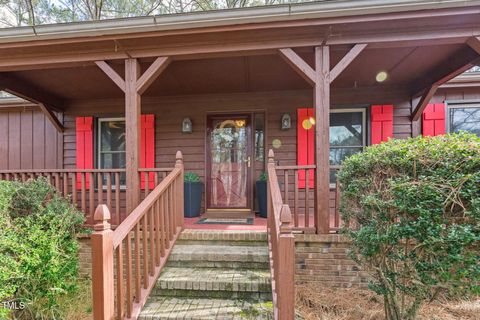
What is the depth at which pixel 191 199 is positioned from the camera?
432 cm

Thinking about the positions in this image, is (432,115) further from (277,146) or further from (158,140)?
(158,140)

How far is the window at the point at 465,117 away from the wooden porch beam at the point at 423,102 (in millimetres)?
654

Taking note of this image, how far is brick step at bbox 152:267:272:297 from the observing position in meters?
2.33

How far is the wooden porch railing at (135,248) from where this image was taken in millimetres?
1777

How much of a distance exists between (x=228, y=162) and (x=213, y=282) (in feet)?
8.52

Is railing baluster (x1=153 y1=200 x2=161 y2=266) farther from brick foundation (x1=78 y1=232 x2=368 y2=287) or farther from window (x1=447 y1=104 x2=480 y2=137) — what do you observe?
window (x1=447 y1=104 x2=480 y2=137)

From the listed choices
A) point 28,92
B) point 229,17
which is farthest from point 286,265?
point 28,92

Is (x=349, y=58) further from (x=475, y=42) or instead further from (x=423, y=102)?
(x=423, y=102)

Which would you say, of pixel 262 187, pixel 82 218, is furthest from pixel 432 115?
A: pixel 82 218

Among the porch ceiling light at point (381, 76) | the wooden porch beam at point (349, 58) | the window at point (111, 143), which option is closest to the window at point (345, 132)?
the porch ceiling light at point (381, 76)

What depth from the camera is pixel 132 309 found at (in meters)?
2.10

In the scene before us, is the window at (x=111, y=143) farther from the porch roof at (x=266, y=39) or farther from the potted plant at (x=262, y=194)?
the potted plant at (x=262, y=194)

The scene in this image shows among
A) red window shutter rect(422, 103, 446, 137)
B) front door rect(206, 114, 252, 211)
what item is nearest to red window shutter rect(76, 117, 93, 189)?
front door rect(206, 114, 252, 211)

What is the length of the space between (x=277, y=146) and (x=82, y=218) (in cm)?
307
